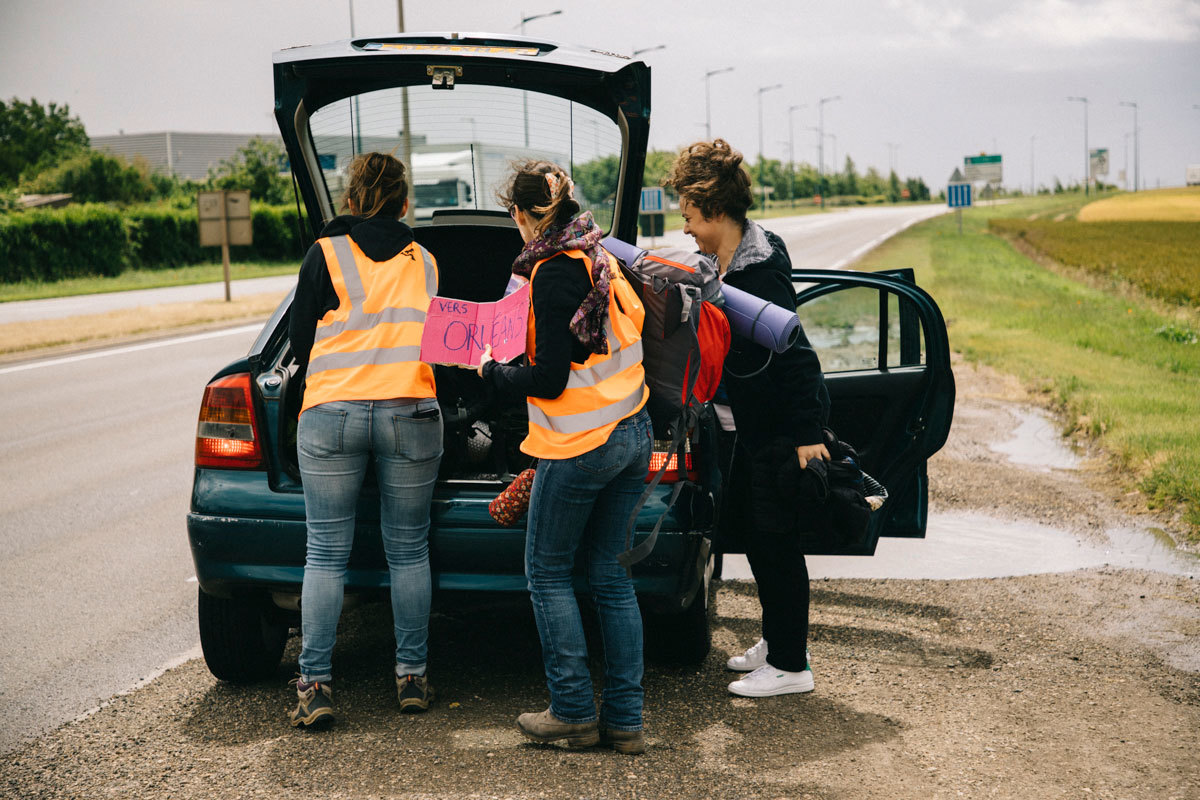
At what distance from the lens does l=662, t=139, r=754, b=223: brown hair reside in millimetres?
3729

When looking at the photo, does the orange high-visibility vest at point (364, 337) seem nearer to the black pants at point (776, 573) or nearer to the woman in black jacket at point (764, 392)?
the woman in black jacket at point (764, 392)

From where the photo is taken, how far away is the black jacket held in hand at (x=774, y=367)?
3678mm

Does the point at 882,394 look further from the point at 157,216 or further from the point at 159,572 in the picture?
the point at 157,216

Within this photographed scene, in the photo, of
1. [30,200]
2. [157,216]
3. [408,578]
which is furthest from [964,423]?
[30,200]

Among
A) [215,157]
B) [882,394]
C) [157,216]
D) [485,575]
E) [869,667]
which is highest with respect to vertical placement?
[215,157]

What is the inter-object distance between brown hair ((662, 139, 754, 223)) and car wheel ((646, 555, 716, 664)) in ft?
4.08

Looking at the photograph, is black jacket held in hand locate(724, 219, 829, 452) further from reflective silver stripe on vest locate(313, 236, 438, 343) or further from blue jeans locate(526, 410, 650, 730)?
reflective silver stripe on vest locate(313, 236, 438, 343)

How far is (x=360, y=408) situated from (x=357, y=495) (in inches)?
11.6

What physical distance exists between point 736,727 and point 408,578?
1179mm

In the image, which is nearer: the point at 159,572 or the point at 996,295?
the point at 159,572

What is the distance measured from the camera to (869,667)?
4.26 m

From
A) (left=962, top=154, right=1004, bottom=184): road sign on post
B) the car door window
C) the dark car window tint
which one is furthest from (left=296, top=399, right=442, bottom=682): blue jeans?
(left=962, top=154, right=1004, bottom=184): road sign on post

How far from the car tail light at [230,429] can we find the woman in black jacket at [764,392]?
1596 mm

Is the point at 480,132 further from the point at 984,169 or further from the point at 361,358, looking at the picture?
the point at 984,169
